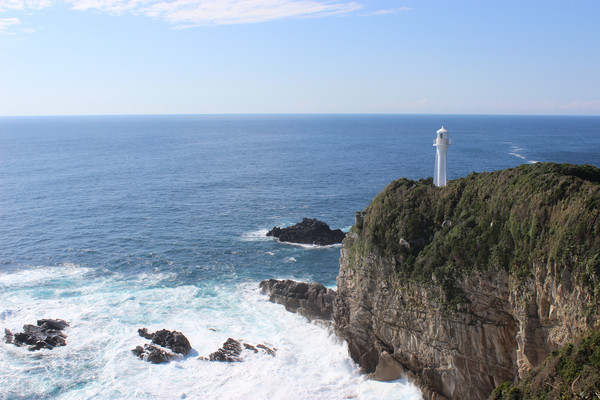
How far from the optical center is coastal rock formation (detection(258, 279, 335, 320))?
4353 cm

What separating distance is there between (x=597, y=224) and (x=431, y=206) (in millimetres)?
12144

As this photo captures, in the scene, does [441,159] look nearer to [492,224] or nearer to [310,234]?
[492,224]

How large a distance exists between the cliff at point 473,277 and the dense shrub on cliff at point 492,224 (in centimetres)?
7

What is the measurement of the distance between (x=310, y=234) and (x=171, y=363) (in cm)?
3060

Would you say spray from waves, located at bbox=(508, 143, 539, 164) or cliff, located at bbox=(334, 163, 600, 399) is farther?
spray from waves, located at bbox=(508, 143, 539, 164)

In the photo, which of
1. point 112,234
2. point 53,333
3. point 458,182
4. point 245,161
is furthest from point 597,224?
point 245,161

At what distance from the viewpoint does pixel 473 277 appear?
98.3 ft

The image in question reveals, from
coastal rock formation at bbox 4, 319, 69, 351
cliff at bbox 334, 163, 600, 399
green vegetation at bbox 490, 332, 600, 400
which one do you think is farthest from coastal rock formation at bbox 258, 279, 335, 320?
green vegetation at bbox 490, 332, 600, 400

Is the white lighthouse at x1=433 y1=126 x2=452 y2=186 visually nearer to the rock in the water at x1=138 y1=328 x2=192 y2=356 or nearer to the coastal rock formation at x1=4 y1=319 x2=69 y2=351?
the rock in the water at x1=138 y1=328 x2=192 y2=356

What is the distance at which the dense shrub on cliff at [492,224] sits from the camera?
26.0 metres

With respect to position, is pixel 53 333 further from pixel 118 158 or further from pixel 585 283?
pixel 118 158

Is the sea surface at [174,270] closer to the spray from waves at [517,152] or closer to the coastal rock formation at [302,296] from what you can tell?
the coastal rock formation at [302,296]

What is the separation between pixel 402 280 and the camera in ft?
110

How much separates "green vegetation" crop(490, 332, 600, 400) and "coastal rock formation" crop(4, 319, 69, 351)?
107 ft
